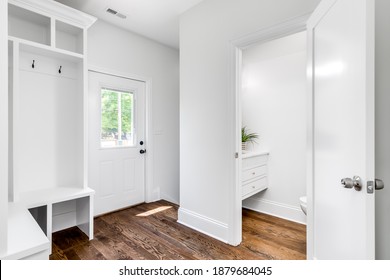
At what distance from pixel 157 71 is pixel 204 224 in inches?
93.4

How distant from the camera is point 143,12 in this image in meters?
2.54

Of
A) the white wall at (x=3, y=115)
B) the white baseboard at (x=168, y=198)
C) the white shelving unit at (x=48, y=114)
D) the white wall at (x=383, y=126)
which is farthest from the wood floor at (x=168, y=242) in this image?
the white wall at (x=3, y=115)

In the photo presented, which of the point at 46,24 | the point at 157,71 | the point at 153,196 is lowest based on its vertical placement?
the point at 153,196

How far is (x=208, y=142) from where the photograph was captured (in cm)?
229

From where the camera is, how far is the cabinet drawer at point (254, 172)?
2500 millimetres

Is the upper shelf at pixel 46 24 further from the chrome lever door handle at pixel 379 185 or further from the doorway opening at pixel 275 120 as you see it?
the chrome lever door handle at pixel 379 185

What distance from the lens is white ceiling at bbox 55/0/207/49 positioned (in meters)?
2.36

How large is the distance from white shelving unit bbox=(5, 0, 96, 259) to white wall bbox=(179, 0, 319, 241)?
3.50 feet

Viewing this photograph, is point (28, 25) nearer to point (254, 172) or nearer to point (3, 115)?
point (3, 115)

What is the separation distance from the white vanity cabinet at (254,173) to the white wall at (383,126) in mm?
1375

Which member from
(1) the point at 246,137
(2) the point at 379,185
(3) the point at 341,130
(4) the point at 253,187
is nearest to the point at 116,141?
(1) the point at 246,137

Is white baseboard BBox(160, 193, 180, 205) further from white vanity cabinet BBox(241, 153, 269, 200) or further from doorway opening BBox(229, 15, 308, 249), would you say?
white vanity cabinet BBox(241, 153, 269, 200)

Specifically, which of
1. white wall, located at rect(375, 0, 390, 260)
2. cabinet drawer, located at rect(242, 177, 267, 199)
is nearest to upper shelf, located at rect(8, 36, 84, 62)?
cabinet drawer, located at rect(242, 177, 267, 199)
